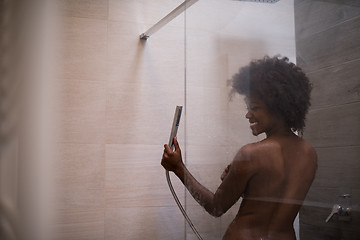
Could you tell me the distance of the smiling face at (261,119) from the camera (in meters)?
1.04

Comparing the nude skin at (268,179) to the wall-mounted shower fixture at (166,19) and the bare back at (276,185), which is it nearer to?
the bare back at (276,185)

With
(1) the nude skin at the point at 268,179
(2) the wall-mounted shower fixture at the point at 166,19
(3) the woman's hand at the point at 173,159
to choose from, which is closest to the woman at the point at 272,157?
(1) the nude skin at the point at 268,179

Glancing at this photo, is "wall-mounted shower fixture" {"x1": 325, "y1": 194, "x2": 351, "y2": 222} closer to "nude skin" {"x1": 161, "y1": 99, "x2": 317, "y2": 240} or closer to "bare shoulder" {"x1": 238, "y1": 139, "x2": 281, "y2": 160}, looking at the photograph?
"nude skin" {"x1": 161, "y1": 99, "x2": 317, "y2": 240}

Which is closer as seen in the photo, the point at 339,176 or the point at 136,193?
the point at 339,176

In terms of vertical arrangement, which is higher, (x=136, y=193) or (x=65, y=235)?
(x=136, y=193)

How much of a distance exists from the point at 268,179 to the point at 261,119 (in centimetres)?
16

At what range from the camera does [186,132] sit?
144cm

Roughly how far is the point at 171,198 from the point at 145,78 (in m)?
0.57

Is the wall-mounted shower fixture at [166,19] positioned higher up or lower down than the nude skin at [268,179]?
higher up

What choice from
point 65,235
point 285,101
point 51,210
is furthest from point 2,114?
point 285,101

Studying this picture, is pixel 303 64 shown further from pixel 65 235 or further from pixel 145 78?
pixel 65 235

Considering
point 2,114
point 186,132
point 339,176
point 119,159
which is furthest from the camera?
point 119,159

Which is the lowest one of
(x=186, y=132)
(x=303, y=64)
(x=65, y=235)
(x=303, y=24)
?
(x=65, y=235)

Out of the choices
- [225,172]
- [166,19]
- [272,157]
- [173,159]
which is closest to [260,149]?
[272,157]
